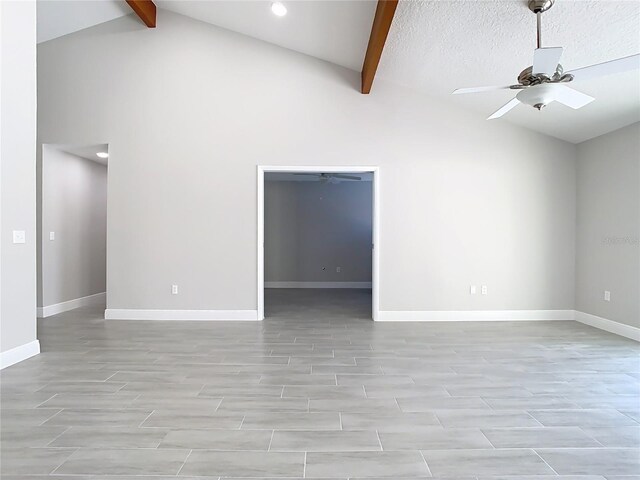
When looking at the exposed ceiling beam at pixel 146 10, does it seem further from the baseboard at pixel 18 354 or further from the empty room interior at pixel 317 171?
the baseboard at pixel 18 354

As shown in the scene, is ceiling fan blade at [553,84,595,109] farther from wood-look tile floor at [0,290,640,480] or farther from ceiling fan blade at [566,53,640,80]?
wood-look tile floor at [0,290,640,480]

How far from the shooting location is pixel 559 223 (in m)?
4.98

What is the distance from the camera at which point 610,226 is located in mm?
4414

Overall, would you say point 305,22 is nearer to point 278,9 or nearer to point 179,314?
point 278,9

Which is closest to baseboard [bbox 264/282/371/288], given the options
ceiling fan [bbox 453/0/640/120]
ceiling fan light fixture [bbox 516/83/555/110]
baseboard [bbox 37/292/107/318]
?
baseboard [bbox 37/292/107/318]

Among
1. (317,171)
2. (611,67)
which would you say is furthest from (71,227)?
(611,67)

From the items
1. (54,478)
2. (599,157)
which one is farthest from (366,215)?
(54,478)

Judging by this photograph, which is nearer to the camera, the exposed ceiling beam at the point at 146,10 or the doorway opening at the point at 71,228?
the exposed ceiling beam at the point at 146,10

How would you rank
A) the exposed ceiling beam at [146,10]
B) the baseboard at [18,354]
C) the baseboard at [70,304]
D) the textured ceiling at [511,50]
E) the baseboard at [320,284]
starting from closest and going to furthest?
1. the textured ceiling at [511,50]
2. the baseboard at [18,354]
3. the exposed ceiling beam at [146,10]
4. the baseboard at [70,304]
5. the baseboard at [320,284]

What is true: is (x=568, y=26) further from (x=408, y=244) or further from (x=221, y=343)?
(x=221, y=343)

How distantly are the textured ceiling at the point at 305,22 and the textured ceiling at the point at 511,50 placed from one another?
40 cm

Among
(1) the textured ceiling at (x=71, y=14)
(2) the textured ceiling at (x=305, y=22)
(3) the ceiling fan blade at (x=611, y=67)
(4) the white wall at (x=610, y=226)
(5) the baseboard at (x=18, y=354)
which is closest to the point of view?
(3) the ceiling fan blade at (x=611, y=67)

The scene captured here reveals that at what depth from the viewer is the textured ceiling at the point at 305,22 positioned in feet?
13.0

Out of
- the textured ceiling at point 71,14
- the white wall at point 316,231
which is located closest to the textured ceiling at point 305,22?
the textured ceiling at point 71,14
